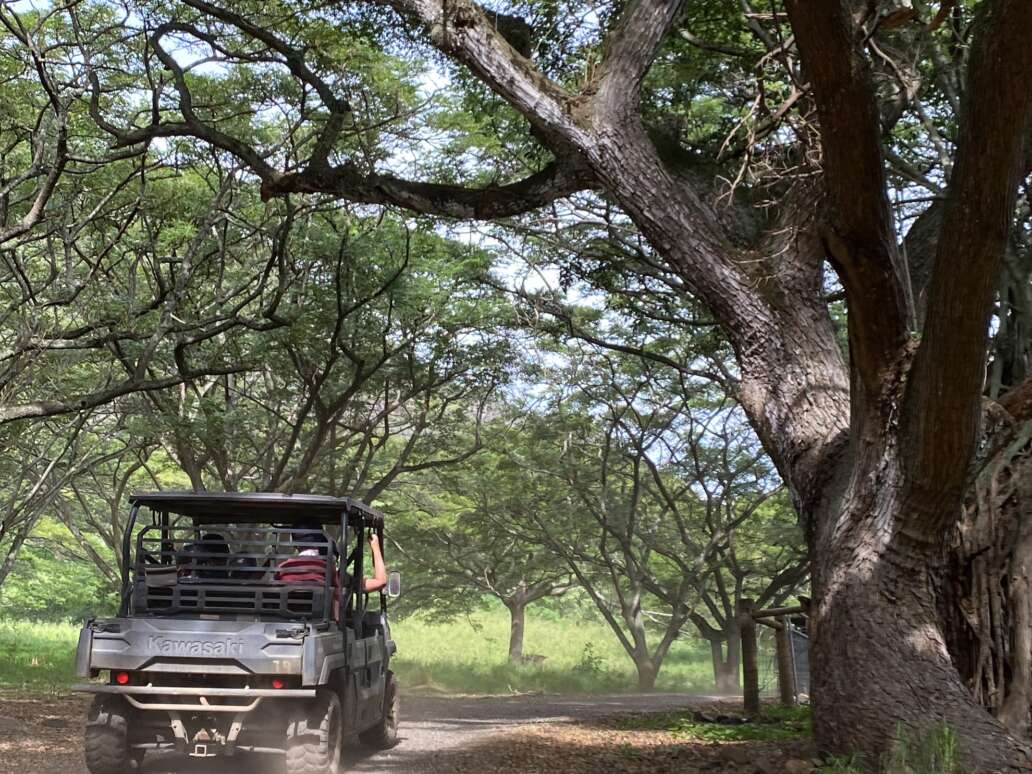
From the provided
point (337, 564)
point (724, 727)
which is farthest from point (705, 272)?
point (724, 727)

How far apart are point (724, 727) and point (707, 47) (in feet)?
22.0

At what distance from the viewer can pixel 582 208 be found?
1420 centimetres

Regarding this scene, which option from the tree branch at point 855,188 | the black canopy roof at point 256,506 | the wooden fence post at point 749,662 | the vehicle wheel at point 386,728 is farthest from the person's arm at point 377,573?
the wooden fence post at point 749,662

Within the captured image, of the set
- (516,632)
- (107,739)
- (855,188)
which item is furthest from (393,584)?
(516,632)

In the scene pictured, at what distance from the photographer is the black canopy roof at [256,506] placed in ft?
26.0

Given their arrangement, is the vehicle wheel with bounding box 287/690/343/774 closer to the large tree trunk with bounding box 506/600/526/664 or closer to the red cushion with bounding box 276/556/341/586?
the red cushion with bounding box 276/556/341/586

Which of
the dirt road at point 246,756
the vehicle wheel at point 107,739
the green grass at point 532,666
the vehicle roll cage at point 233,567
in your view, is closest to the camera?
the vehicle wheel at point 107,739

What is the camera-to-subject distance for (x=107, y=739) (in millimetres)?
7250

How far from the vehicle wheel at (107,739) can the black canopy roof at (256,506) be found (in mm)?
1501

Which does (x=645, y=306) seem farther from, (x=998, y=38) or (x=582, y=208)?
(x=998, y=38)

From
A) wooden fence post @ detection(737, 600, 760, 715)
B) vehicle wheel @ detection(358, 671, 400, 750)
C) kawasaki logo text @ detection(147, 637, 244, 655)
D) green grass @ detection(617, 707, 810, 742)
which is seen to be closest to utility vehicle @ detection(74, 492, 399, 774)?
kawasaki logo text @ detection(147, 637, 244, 655)

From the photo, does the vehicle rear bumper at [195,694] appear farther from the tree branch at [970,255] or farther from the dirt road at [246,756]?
the tree branch at [970,255]

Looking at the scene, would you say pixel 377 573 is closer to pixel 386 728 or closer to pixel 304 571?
pixel 304 571

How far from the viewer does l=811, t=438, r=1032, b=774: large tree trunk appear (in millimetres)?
6414
